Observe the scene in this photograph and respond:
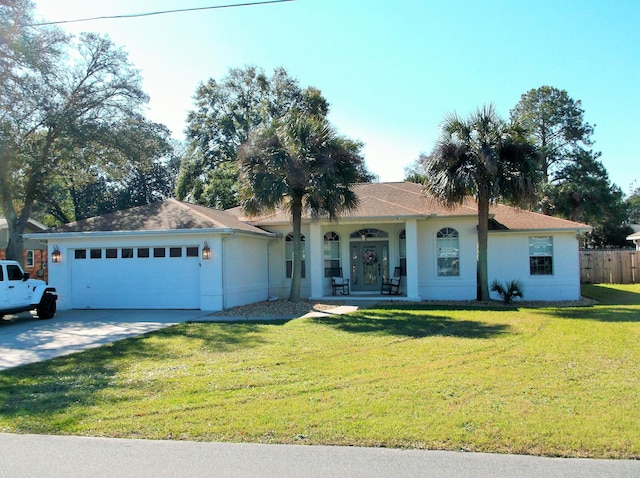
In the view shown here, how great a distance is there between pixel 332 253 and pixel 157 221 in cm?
729

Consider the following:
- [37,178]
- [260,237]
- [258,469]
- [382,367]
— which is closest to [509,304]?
[260,237]

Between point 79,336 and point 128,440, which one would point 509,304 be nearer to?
point 79,336

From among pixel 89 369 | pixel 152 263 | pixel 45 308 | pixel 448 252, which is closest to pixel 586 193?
pixel 448 252

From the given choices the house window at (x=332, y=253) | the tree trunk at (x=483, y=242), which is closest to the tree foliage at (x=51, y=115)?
the house window at (x=332, y=253)

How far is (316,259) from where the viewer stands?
20609 millimetres

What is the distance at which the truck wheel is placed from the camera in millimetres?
15993

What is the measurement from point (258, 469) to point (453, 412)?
245 centimetres

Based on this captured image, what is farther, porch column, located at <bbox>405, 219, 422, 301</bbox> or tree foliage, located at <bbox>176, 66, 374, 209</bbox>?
tree foliage, located at <bbox>176, 66, 374, 209</bbox>

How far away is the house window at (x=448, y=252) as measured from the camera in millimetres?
20891

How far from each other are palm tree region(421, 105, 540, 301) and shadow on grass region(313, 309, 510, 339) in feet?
15.6

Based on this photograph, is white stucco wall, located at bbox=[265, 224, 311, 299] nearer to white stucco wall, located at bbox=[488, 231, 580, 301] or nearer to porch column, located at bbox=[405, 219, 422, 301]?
porch column, located at bbox=[405, 219, 422, 301]

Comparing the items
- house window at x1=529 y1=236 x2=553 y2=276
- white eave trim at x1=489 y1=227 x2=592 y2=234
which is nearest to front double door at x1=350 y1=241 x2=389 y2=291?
white eave trim at x1=489 y1=227 x2=592 y2=234

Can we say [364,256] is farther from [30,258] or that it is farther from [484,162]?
[30,258]

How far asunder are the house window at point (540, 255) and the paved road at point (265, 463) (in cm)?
1697
